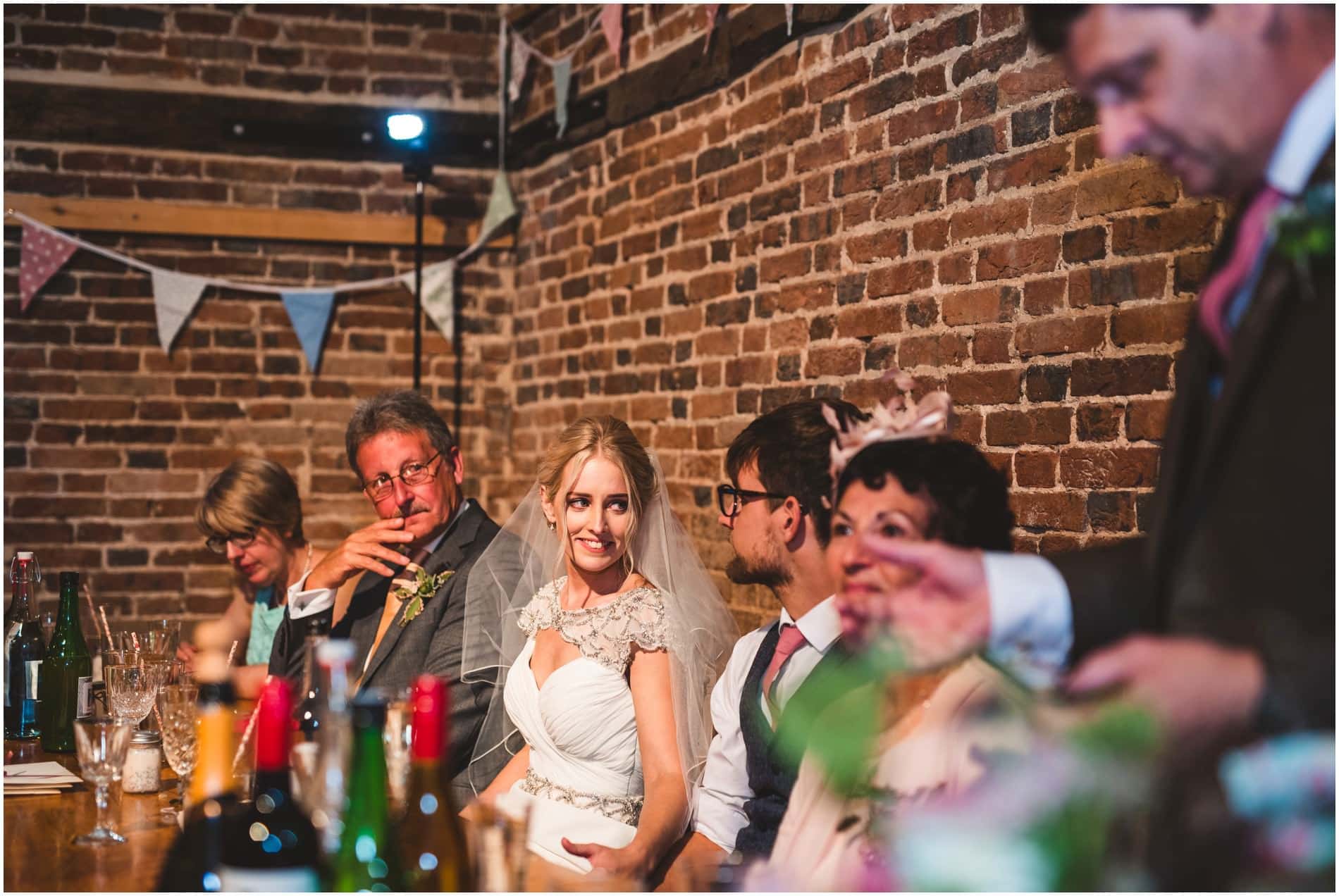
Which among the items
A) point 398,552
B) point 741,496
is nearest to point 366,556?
point 398,552

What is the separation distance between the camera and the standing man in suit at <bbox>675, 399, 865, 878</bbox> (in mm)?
2160

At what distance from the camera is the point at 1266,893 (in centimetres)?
99

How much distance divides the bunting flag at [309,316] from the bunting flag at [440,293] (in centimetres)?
36

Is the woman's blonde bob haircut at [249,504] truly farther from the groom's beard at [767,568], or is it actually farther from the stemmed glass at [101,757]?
the groom's beard at [767,568]

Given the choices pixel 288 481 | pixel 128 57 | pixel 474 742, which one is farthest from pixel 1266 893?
pixel 128 57

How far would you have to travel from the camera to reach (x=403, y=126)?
14.4 ft

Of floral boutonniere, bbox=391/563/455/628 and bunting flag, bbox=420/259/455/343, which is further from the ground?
bunting flag, bbox=420/259/455/343

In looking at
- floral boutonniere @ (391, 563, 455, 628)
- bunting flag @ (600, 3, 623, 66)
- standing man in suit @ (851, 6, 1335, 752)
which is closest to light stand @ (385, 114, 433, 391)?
bunting flag @ (600, 3, 623, 66)

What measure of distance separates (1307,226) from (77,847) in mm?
1857

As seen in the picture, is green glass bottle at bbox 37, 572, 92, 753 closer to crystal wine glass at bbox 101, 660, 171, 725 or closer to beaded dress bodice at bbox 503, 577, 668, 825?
crystal wine glass at bbox 101, 660, 171, 725

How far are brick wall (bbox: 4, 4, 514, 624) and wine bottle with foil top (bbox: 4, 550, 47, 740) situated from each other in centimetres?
188

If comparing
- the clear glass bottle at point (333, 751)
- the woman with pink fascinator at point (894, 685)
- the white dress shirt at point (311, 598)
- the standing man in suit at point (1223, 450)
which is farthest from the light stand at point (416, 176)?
the standing man in suit at point (1223, 450)

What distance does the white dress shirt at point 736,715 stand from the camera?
215 centimetres

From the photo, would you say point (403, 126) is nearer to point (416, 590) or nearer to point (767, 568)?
point (416, 590)
